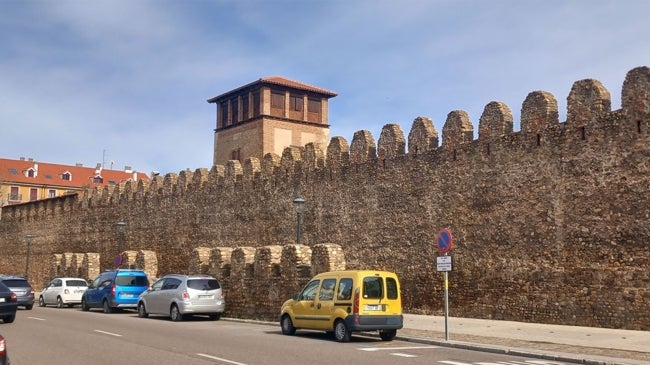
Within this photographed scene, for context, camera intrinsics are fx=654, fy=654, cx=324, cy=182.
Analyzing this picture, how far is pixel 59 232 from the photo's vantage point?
44.9 meters

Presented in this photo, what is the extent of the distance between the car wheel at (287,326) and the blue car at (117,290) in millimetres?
10496

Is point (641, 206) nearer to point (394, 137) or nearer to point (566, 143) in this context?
point (566, 143)

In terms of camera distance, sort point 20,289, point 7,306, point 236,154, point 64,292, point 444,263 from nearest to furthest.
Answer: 1. point 444,263
2. point 7,306
3. point 20,289
4. point 64,292
5. point 236,154

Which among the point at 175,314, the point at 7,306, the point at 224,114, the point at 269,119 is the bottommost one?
the point at 175,314

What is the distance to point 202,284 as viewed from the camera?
779 inches

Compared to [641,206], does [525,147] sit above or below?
above

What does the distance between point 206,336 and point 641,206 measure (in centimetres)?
1038

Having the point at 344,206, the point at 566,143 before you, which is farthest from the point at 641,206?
the point at 344,206

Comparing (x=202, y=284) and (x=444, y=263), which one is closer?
(x=444, y=263)

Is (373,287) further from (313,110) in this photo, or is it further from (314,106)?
(314,106)

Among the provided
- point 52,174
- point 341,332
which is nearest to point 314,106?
point 341,332

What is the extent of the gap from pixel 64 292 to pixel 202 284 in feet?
35.7

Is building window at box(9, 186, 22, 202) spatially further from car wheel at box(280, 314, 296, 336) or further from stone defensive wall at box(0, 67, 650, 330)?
car wheel at box(280, 314, 296, 336)

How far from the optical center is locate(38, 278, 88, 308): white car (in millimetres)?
27672
